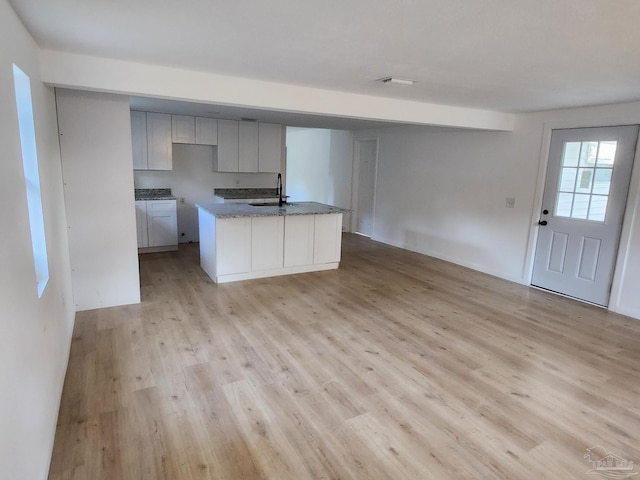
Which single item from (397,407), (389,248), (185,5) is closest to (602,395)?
(397,407)

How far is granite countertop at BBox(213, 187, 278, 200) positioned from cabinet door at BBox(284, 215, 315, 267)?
209 centimetres

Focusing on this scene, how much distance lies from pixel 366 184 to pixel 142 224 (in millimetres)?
4421

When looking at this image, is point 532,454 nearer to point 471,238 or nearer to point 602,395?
point 602,395

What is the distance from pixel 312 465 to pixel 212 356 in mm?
1338

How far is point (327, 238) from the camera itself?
543 cm

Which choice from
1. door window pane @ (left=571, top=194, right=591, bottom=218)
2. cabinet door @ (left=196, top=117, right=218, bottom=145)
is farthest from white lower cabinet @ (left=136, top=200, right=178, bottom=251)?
door window pane @ (left=571, top=194, right=591, bottom=218)

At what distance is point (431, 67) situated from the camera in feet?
9.07

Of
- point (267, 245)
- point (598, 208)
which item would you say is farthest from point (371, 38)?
point (598, 208)

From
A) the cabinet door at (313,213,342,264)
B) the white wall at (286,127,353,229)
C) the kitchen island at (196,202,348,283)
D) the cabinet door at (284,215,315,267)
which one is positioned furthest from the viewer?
the white wall at (286,127,353,229)

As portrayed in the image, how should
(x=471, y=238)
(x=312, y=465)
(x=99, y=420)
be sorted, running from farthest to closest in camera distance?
(x=471, y=238) → (x=99, y=420) → (x=312, y=465)

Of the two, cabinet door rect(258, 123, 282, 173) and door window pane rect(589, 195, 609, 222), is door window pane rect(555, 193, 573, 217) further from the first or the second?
cabinet door rect(258, 123, 282, 173)

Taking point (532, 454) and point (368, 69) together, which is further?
point (368, 69)

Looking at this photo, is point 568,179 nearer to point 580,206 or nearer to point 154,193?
point 580,206

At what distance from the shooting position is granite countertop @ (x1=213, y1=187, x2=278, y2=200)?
22.9 feet
